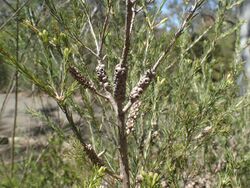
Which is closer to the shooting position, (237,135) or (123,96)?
(123,96)

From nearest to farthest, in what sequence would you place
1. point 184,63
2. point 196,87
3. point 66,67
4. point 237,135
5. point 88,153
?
point 66,67 → point 88,153 → point 184,63 → point 196,87 → point 237,135

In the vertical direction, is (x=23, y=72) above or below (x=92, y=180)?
above

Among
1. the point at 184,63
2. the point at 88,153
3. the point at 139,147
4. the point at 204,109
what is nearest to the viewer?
the point at 88,153

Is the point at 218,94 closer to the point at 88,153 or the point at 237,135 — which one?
the point at 88,153

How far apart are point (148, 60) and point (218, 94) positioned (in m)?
0.31

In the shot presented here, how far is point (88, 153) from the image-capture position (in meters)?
1.22

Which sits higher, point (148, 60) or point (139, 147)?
point (148, 60)

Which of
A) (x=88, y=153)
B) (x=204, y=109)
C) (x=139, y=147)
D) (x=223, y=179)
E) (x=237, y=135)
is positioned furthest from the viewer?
(x=237, y=135)

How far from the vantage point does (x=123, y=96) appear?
1.12 metres

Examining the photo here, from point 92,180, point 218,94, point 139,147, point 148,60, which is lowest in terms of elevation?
point 92,180

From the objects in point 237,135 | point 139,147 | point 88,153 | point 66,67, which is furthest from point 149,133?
point 237,135

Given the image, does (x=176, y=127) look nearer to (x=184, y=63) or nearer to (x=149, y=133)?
(x=149, y=133)

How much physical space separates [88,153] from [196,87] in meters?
1.11

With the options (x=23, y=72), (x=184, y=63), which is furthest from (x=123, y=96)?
(x=184, y=63)
